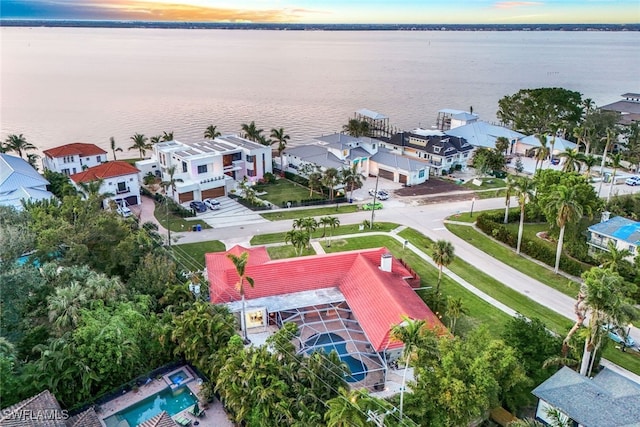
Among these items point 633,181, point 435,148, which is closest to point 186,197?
point 435,148

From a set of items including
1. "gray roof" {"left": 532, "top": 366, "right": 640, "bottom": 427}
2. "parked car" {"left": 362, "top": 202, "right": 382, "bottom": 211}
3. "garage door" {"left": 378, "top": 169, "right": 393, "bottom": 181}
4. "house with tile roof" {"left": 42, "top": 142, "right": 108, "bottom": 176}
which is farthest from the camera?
"garage door" {"left": 378, "top": 169, "right": 393, "bottom": 181}

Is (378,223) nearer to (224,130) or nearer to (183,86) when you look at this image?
(224,130)

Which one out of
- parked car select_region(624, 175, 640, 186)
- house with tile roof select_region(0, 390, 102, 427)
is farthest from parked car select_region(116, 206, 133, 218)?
parked car select_region(624, 175, 640, 186)

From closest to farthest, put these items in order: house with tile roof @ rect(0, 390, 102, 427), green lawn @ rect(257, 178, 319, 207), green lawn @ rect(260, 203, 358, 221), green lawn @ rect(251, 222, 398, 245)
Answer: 1. house with tile roof @ rect(0, 390, 102, 427)
2. green lawn @ rect(251, 222, 398, 245)
3. green lawn @ rect(260, 203, 358, 221)
4. green lawn @ rect(257, 178, 319, 207)

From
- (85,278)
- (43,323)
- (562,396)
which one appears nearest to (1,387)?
(43,323)

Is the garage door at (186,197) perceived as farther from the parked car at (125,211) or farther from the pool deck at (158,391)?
the pool deck at (158,391)

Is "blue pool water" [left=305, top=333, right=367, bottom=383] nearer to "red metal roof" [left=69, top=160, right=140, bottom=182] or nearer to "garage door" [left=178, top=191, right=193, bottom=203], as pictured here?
"garage door" [left=178, top=191, right=193, bottom=203]

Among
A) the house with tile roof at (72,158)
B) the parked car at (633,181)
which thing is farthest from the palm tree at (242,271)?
the parked car at (633,181)
